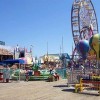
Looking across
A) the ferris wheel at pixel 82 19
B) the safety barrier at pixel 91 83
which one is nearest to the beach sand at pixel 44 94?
the safety barrier at pixel 91 83

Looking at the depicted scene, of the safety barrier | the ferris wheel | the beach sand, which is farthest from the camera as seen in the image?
the ferris wheel

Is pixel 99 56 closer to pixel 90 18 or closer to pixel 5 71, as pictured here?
pixel 5 71

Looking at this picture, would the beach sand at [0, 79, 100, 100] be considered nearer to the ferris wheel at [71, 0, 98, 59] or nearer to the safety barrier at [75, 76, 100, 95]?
the safety barrier at [75, 76, 100, 95]

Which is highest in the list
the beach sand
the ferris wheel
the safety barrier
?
the ferris wheel

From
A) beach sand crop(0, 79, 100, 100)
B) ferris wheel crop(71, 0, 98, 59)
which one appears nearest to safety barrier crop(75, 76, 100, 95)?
beach sand crop(0, 79, 100, 100)

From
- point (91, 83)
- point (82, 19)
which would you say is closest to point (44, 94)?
point (91, 83)

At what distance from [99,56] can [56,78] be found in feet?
20.8

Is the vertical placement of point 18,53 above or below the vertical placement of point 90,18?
below

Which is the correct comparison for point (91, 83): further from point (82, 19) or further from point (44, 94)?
point (82, 19)

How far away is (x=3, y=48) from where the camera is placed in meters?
55.8

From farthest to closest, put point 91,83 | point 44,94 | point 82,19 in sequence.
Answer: point 82,19
point 91,83
point 44,94

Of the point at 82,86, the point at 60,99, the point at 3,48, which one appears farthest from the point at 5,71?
the point at 3,48

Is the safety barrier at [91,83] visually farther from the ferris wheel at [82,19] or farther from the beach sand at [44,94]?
the ferris wheel at [82,19]

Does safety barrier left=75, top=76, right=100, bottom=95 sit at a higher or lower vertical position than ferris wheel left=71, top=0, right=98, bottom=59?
lower
